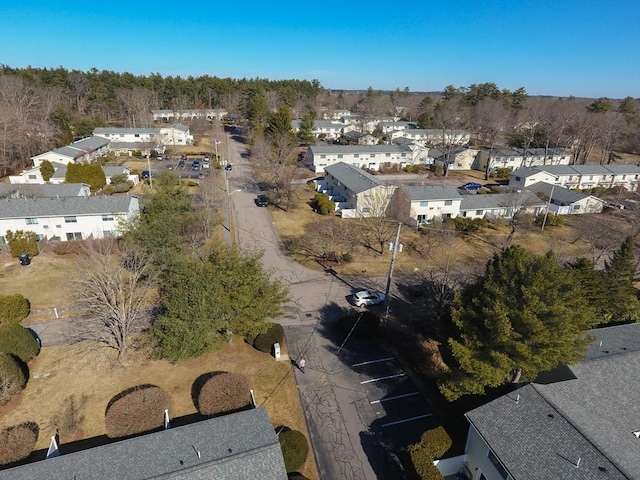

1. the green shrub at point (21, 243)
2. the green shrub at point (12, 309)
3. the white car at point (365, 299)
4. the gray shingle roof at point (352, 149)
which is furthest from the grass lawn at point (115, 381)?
the gray shingle roof at point (352, 149)

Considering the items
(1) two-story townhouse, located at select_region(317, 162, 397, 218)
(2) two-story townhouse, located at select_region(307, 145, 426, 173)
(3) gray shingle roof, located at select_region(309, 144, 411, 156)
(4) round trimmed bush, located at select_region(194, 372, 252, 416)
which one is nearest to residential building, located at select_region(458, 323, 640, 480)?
(4) round trimmed bush, located at select_region(194, 372, 252, 416)

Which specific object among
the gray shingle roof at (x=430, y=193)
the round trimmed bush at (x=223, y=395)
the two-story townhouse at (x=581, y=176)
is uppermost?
the two-story townhouse at (x=581, y=176)

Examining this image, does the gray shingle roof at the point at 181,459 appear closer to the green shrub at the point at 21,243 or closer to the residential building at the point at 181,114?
the green shrub at the point at 21,243

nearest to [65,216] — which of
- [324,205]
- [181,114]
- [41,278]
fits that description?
[41,278]

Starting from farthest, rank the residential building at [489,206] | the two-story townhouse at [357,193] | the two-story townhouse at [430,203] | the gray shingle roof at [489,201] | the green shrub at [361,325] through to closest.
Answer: the residential building at [489,206] → the gray shingle roof at [489,201] → the two-story townhouse at [430,203] → the two-story townhouse at [357,193] → the green shrub at [361,325]

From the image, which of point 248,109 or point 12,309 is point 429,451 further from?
point 248,109

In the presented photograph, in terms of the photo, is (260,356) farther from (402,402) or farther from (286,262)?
(286,262)

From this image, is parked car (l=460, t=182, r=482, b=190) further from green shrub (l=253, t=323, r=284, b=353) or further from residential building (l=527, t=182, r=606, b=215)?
green shrub (l=253, t=323, r=284, b=353)
